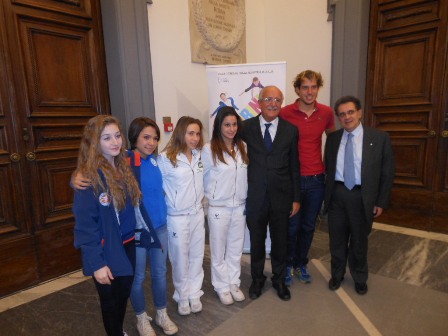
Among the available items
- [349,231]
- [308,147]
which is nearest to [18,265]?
[308,147]

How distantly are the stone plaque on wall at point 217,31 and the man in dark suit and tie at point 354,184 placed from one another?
6.19ft

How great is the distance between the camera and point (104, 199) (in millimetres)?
1303

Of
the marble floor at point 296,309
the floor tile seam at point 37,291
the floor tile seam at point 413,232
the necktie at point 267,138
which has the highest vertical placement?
the necktie at point 267,138

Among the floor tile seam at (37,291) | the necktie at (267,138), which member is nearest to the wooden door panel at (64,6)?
the necktie at (267,138)

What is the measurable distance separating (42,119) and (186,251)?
5.37 ft

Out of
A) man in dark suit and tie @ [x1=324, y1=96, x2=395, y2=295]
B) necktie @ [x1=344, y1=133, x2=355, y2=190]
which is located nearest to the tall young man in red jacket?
man in dark suit and tie @ [x1=324, y1=96, x2=395, y2=295]

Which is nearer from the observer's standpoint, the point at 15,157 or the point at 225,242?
the point at 225,242

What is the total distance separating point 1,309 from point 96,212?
1572mm

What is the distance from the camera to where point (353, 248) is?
2143 mm

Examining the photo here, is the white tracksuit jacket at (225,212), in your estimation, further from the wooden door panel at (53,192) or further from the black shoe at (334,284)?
the wooden door panel at (53,192)

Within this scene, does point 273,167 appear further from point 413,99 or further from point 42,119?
point 413,99

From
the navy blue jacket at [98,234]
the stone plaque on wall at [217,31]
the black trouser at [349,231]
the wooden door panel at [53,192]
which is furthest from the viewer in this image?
the stone plaque on wall at [217,31]

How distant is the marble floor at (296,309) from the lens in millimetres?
1815

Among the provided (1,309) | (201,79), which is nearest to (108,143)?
(1,309)
